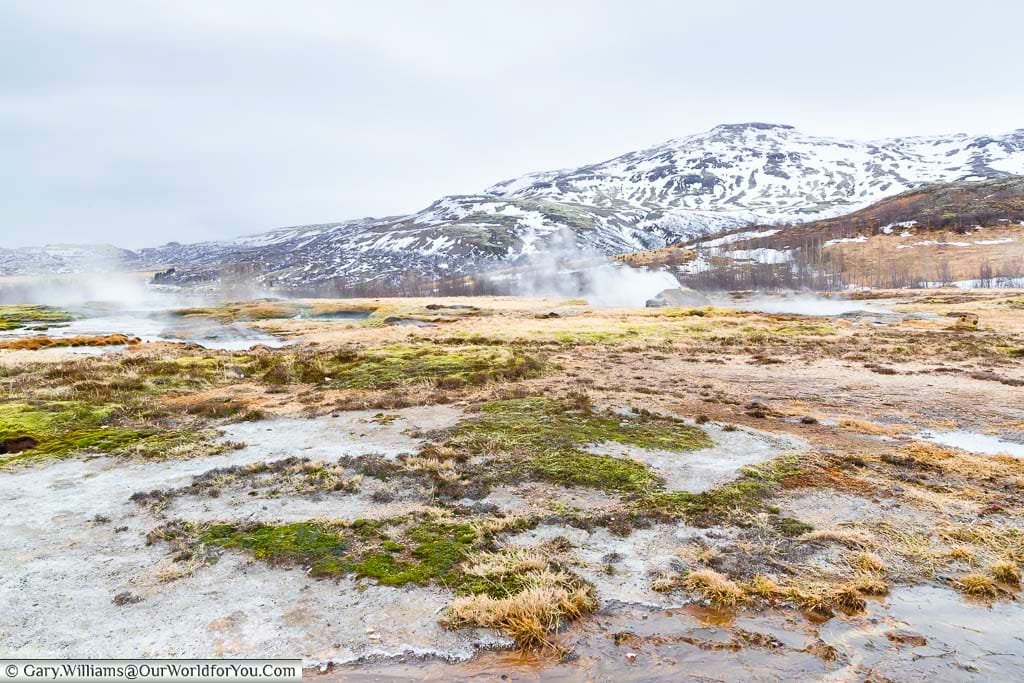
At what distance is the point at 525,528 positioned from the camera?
10125 millimetres

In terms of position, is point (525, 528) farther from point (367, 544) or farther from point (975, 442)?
point (975, 442)

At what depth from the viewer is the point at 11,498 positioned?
11.6m

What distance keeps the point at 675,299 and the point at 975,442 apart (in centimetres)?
6635

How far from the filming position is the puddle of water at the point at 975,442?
1445cm

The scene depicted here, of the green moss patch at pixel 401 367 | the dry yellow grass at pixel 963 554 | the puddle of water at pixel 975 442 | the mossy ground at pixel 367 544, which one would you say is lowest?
the puddle of water at pixel 975 442

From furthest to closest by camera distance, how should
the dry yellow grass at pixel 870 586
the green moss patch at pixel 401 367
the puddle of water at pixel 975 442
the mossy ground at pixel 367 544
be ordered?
the green moss patch at pixel 401 367
the puddle of water at pixel 975 442
the mossy ground at pixel 367 544
the dry yellow grass at pixel 870 586

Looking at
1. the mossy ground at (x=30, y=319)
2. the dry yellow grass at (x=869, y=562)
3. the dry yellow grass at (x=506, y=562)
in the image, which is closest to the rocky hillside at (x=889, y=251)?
the mossy ground at (x=30, y=319)

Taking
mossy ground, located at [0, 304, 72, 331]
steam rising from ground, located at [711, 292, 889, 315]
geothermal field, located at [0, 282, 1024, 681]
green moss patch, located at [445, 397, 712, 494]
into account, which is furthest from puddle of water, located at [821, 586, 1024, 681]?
mossy ground, located at [0, 304, 72, 331]

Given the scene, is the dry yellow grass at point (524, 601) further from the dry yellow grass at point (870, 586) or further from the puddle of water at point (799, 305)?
the puddle of water at point (799, 305)

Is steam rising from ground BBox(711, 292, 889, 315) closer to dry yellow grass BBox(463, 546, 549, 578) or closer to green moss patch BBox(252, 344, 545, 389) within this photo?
green moss patch BBox(252, 344, 545, 389)

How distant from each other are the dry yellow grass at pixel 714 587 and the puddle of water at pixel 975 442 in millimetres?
11077

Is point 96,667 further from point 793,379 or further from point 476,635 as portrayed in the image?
point 793,379

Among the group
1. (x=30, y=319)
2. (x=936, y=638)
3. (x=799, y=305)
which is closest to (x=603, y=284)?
(x=799, y=305)

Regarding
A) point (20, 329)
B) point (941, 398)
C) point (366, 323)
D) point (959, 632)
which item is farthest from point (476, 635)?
point (20, 329)
